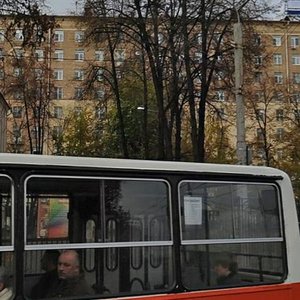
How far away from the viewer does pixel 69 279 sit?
4.34 m

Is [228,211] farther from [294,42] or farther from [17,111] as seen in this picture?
[294,42]

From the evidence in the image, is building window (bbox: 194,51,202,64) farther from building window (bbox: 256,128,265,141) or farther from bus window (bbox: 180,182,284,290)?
building window (bbox: 256,128,265,141)

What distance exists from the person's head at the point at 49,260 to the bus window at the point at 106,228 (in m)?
0.04

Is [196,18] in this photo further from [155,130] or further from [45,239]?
[45,239]

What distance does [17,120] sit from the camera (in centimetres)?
5322

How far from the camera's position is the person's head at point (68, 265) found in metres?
4.27

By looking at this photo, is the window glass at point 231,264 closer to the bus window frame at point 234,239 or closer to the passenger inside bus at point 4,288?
the bus window frame at point 234,239

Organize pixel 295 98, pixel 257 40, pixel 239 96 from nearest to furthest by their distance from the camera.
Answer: pixel 239 96 < pixel 257 40 < pixel 295 98

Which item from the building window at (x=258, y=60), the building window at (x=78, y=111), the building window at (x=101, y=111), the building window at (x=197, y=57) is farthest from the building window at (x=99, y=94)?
the building window at (x=78, y=111)

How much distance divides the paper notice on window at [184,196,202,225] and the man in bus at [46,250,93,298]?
1.01 m

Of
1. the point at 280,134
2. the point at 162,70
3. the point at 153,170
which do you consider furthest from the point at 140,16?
the point at 280,134

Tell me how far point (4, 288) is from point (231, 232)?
6.61ft

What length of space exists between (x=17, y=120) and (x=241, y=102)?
38.9 metres

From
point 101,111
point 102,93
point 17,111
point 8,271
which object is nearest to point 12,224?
point 8,271
